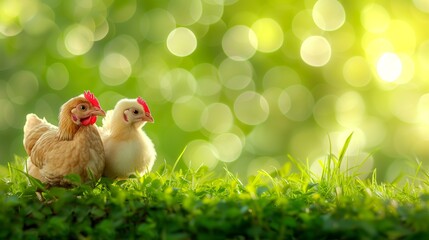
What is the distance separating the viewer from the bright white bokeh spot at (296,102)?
28.0 ft

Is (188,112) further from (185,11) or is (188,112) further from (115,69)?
(185,11)

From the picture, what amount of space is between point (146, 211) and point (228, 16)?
556cm

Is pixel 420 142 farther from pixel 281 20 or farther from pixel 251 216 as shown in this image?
pixel 251 216

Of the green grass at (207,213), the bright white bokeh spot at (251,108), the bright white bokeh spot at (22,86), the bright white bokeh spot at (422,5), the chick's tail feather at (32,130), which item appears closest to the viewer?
the green grass at (207,213)

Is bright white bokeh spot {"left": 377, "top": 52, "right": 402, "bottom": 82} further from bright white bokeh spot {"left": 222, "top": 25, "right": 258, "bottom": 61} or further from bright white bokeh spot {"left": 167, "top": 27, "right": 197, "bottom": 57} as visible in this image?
bright white bokeh spot {"left": 167, "top": 27, "right": 197, "bottom": 57}

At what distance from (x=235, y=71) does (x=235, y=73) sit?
4 centimetres

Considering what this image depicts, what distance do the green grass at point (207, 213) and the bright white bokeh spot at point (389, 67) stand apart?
5.17 m

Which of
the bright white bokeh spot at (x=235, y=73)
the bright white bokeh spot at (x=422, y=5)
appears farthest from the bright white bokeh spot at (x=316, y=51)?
the bright white bokeh spot at (x=422, y=5)

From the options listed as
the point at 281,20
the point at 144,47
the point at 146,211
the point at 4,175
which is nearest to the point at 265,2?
the point at 281,20

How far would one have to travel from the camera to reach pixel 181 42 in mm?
8125

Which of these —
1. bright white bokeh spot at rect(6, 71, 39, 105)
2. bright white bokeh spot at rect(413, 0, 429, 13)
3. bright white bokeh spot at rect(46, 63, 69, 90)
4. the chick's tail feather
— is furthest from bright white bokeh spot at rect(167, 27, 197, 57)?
the chick's tail feather

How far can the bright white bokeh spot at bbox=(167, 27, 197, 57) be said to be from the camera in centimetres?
810

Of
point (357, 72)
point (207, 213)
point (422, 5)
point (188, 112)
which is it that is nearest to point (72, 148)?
point (207, 213)

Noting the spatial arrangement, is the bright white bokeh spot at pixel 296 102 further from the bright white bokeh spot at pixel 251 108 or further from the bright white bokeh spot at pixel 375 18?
the bright white bokeh spot at pixel 375 18
